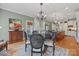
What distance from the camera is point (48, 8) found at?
2.47m

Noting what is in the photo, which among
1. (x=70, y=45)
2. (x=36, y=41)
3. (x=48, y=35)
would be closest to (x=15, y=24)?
(x=36, y=41)

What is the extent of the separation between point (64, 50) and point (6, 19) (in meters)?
1.49

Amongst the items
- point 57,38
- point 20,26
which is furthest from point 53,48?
point 20,26

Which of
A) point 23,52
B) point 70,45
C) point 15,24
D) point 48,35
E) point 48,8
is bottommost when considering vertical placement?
point 23,52

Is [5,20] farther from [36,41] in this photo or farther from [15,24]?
[36,41]

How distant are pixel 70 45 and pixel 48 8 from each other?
97 cm

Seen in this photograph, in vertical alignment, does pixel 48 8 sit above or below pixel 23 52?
above

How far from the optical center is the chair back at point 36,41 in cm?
263

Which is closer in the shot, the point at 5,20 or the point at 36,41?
the point at 5,20

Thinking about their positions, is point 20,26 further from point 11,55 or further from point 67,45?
point 67,45

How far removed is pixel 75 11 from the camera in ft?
7.90

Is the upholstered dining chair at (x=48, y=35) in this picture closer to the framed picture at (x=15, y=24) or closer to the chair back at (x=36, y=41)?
the chair back at (x=36, y=41)

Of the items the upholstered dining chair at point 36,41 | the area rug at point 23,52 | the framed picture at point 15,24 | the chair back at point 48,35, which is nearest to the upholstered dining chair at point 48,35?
the chair back at point 48,35

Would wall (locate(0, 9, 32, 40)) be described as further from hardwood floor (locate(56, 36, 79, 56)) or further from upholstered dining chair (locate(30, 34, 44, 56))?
hardwood floor (locate(56, 36, 79, 56))
